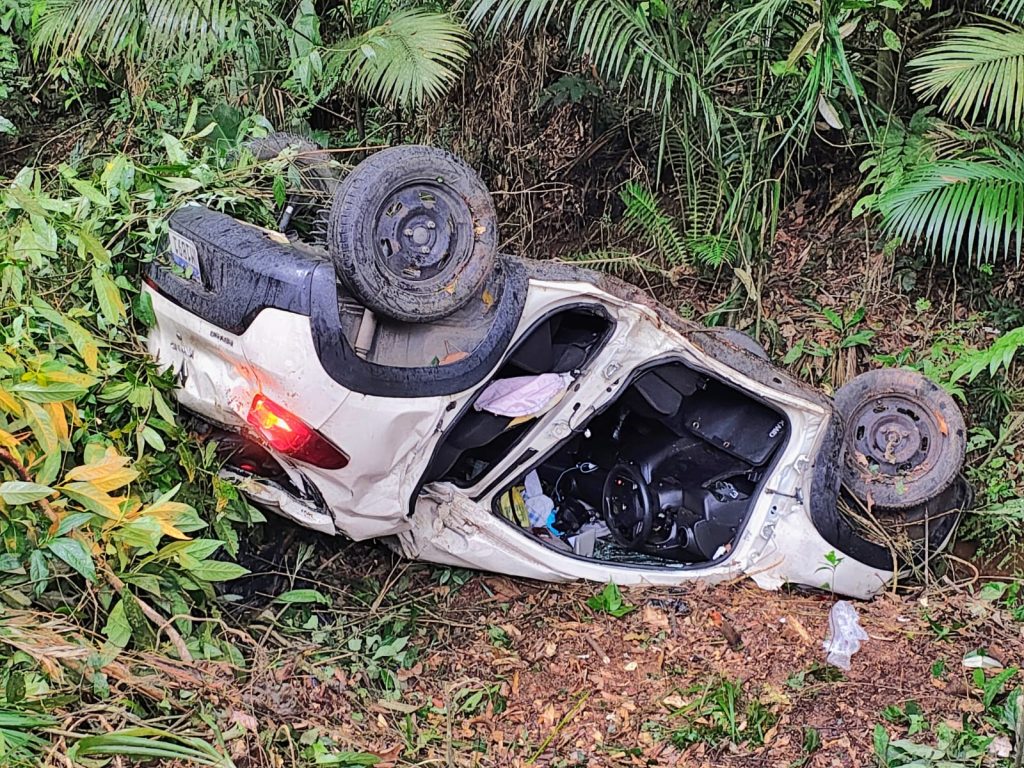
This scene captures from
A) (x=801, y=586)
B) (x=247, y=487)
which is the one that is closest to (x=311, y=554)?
(x=247, y=487)

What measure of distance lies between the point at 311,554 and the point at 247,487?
1.74 ft

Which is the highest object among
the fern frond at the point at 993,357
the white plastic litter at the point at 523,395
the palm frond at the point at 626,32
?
the palm frond at the point at 626,32

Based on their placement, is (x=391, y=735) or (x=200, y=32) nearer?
(x=391, y=735)

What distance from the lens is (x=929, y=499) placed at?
4.05 m

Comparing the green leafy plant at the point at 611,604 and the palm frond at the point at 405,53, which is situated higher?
the palm frond at the point at 405,53

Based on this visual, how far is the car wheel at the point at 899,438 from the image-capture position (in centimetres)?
404

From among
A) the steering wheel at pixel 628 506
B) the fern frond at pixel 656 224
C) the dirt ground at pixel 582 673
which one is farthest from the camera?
the fern frond at pixel 656 224

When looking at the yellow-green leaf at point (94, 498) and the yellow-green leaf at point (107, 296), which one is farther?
the yellow-green leaf at point (107, 296)

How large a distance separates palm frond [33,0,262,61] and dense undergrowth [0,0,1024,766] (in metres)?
0.02

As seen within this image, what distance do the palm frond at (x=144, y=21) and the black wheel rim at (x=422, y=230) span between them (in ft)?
8.34

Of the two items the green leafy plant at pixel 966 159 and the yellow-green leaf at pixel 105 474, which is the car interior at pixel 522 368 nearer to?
the yellow-green leaf at pixel 105 474

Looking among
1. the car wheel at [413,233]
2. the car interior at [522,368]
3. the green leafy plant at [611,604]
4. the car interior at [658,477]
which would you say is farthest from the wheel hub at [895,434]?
the car wheel at [413,233]

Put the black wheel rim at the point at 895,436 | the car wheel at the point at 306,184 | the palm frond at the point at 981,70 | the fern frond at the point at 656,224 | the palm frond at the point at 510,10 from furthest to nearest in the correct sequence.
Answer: the fern frond at the point at 656,224 → the palm frond at the point at 510,10 → the palm frond at the point at 981,70 → the black wheel rim at the point at 895,436 → the car wheel at the point at 306,184

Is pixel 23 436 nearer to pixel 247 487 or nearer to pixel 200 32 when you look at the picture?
pixel 247 487
